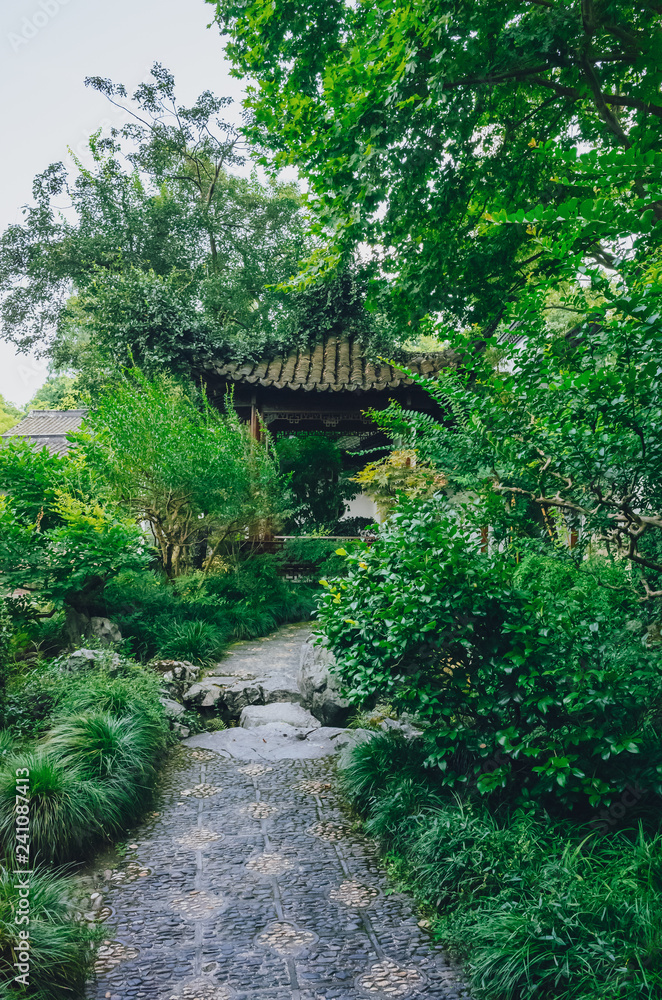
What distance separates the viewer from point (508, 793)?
11.0 feet

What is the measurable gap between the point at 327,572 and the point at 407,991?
7.88 meters

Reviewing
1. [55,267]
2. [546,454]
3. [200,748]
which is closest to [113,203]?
[55,267]

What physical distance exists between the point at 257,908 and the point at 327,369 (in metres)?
9.79

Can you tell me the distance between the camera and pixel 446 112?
17.0 feet

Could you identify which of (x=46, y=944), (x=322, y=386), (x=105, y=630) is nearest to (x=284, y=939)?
(x=46, y=944)

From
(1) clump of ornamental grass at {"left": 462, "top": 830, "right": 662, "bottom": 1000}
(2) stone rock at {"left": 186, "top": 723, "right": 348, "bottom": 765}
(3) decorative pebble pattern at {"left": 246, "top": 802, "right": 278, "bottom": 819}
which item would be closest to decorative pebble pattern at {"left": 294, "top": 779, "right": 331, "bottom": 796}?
(3) decorative pebble pattern at {"left": 246, "top": 802, "right": 278, "bottom": 819}

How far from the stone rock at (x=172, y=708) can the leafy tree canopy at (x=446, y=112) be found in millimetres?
4206

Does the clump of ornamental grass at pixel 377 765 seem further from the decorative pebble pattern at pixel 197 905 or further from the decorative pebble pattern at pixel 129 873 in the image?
the decorative pebble pattern at pixel 129 873

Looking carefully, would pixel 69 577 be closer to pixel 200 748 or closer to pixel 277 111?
pixel 200 748

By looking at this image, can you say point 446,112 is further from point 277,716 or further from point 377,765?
point 277,716

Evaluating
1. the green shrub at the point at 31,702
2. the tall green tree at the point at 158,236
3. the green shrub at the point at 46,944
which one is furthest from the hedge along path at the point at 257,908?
the tall green tree at the point at 158,236

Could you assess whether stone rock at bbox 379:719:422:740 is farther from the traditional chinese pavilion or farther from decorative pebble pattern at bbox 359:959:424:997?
the traditional chinese pavilion

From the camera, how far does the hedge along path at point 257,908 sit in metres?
2.56

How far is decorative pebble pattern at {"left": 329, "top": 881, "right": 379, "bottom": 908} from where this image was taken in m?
3.12
